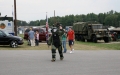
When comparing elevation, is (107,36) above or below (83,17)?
below

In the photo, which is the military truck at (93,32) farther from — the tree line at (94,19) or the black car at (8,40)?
the tree line at (94,19)

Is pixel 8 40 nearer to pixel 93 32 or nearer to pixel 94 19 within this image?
pixel 93 32

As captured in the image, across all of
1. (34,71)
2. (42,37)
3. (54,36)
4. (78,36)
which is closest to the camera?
(34,71)

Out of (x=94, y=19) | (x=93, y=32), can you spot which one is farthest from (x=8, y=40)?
(x=94, y=19)

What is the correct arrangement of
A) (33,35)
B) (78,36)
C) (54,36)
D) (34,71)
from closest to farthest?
(34,71), (54,36), (33,35), (78,36)

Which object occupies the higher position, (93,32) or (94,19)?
(94,19)

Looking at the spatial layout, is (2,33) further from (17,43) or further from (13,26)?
(13,26)

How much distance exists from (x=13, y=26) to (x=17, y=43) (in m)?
9.00

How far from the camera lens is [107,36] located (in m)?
33.4

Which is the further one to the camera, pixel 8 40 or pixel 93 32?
pixel 93 32

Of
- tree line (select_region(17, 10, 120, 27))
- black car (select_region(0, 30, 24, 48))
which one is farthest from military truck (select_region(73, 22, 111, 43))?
tree line (select_region(17, 10, 120, 27))

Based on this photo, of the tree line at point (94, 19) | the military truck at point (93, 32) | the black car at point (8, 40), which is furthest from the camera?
the tree line at point (94, 19)

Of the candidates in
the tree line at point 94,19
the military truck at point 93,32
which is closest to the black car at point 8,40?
the military truck at point 93,32

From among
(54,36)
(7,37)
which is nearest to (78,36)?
(7,37)
